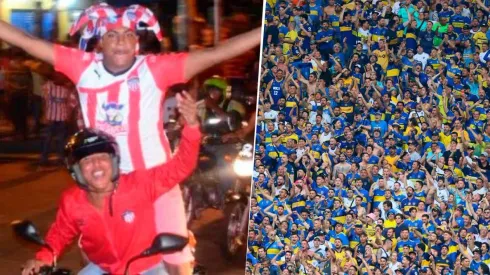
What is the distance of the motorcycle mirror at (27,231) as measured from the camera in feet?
10.6

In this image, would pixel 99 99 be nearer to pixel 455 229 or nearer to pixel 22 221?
pixel 22 221

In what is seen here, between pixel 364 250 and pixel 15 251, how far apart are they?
1714 mm

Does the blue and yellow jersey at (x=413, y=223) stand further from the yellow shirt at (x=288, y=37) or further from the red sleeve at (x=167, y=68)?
the red sleeve at (x=167, y=68)

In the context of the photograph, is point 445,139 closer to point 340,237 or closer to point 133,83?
point 340,237

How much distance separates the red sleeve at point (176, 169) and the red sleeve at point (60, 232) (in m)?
0.34

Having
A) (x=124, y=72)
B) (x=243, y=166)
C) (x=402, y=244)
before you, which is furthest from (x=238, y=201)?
(x=402, y=244)

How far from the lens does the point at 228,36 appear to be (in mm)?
3320

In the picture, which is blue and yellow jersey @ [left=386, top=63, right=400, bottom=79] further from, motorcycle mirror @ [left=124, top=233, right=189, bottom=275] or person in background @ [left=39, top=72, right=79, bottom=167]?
person in background @ [left=39, top=72, right=79, bottom=167]

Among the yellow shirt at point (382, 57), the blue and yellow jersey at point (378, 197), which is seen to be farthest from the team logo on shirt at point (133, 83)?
the blue and yellow jersey at point (378, 197)

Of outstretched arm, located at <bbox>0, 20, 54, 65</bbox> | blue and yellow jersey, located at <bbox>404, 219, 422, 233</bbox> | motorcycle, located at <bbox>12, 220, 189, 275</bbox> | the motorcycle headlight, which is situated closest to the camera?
outstretched arm, located at <bbox>0, 20, 54, 65</bbox>

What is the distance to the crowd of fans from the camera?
12.1 ft

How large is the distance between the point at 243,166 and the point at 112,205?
2.09ft

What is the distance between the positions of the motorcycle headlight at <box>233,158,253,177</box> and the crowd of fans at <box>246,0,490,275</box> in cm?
23

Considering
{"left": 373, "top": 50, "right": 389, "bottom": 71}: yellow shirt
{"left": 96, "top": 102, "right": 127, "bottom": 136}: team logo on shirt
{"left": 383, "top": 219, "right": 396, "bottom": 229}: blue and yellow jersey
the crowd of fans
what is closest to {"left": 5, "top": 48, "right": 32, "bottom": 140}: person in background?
{"left": 96, "top": 102, "right": 127, "bottom": 136}: team logo on shirt
